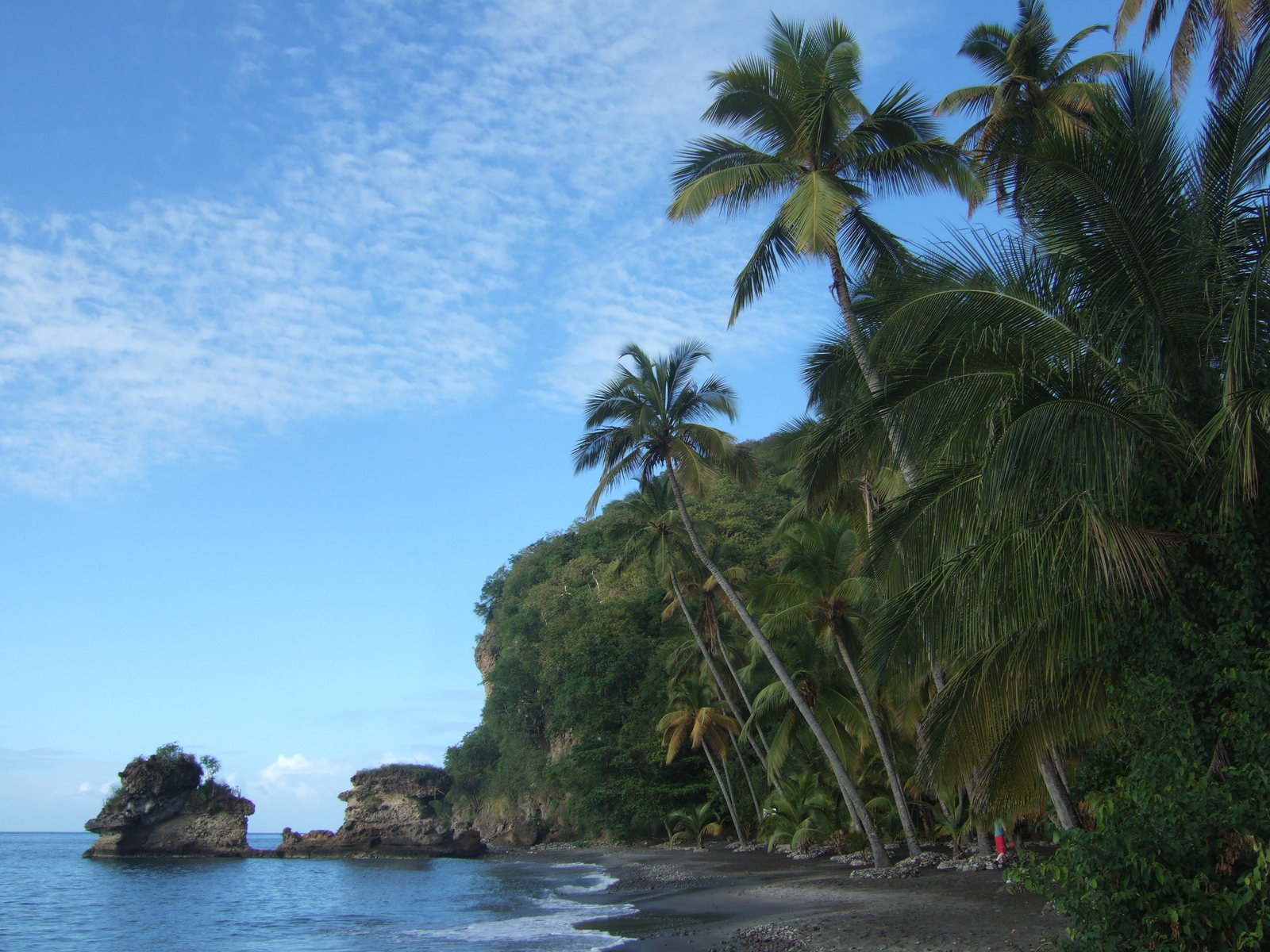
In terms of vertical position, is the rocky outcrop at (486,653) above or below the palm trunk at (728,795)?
above

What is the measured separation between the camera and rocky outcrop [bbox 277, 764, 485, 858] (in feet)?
183

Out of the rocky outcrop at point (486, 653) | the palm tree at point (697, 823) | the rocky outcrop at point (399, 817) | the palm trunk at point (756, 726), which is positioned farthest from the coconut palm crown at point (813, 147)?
the rocky outcrop at point (486, 653)

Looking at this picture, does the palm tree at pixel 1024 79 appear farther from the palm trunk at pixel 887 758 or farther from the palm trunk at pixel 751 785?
the palm trunk at pixel 751 785

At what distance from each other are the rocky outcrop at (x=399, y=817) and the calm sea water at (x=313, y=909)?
9.51 metres

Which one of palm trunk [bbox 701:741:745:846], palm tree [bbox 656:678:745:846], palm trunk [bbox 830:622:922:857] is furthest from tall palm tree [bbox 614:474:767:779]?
palm trunk [bbox 830:622:922:857]

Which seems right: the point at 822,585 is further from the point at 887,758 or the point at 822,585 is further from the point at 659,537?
the point at 659,537

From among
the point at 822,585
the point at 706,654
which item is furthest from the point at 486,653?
the point at 822,585

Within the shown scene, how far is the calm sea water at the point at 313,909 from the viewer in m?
18.2

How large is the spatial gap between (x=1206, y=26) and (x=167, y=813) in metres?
59.4

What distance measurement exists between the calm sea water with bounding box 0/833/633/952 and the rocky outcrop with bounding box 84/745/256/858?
5333mm

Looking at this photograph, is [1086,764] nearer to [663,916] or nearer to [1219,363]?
[1219,363]

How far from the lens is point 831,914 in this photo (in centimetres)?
1300

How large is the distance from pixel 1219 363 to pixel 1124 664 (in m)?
2.52

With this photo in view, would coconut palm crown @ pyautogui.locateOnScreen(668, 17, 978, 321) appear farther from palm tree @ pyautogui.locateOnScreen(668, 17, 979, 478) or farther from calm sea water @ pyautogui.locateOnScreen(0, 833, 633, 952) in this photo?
calm sea water @ pyautogui.locateOnScreen(0, 833, 633, 952)
